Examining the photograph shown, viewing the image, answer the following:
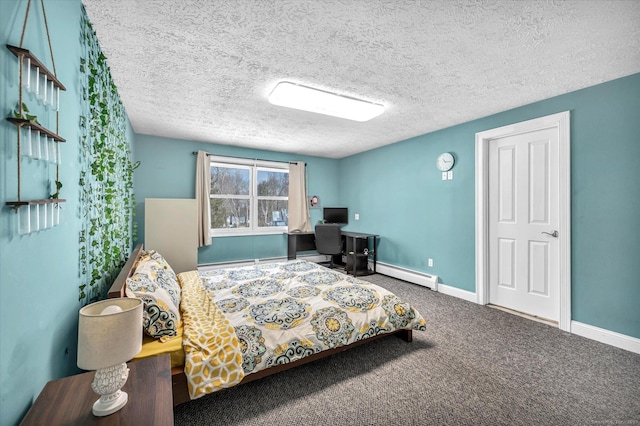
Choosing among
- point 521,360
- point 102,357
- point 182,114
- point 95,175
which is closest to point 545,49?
point 521,360

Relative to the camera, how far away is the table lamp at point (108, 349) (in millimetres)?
907

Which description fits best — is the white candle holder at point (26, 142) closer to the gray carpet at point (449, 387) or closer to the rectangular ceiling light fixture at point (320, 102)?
the gray carpet at point (449, 387)

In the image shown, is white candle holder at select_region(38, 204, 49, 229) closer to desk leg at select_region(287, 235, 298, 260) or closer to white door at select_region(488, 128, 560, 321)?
white door at select_region(488, 128, 560, 321)

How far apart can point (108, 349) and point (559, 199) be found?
148 inches

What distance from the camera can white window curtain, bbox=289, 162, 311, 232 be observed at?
218 inches

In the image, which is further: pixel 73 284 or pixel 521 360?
pixel 521 360

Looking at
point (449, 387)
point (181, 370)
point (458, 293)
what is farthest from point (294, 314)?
Answer: point (458, 293)

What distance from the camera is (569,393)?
5.92 feet

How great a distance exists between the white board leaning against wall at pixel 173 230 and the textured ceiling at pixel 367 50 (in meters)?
1.32

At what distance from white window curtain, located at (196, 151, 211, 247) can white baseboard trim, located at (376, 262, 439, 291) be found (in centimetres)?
314

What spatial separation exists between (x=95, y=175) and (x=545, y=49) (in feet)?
10.9

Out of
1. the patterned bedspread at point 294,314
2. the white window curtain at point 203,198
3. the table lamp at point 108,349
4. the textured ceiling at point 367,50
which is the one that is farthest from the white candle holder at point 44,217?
the white window curtain at point 203,198

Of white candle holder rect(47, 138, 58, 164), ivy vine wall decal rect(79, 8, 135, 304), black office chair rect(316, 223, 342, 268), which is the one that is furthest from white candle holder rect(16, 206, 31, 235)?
black office chair rect(316, 223, 342, 268)

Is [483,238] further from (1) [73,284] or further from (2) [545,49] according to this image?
(1) [73,284]
